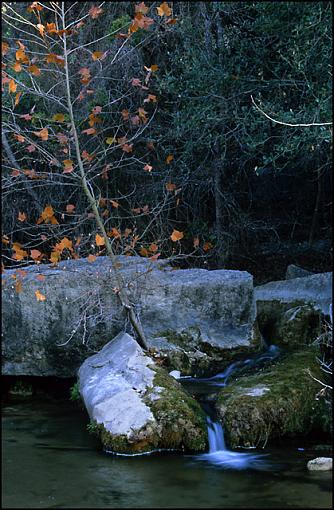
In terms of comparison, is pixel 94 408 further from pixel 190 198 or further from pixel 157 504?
pixel 190 198

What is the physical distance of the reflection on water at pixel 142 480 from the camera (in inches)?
176

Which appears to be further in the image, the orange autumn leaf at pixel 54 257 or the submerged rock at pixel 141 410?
the orange autumn leaf at pixel 54 257

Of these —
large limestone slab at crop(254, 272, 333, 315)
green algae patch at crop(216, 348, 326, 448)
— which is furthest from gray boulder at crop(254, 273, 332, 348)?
green algae patch at crop(216, 348, 326, 448)

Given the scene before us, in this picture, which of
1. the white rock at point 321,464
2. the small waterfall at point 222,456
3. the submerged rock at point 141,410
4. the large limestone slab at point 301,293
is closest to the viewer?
the white rock at point 321,464

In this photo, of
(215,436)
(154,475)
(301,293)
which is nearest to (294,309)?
(301,293)

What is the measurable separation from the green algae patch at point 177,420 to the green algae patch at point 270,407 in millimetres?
206

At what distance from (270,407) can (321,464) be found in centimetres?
73

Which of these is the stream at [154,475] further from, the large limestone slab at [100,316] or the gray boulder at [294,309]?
the gray boulder at [294,309]

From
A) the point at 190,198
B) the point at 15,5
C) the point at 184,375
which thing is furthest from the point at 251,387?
the point at 15,5

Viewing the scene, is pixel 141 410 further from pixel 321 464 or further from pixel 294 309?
pixel 294 309

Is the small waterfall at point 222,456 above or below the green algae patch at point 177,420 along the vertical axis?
below

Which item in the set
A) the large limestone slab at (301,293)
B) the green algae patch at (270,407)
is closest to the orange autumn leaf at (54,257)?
the green algae patch at (270,407)

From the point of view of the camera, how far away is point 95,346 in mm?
7367

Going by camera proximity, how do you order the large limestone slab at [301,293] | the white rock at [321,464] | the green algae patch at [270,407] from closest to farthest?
the white rock at [321,464]
the green algae patch at [270,407]
the large limestone slab at [301,293]
